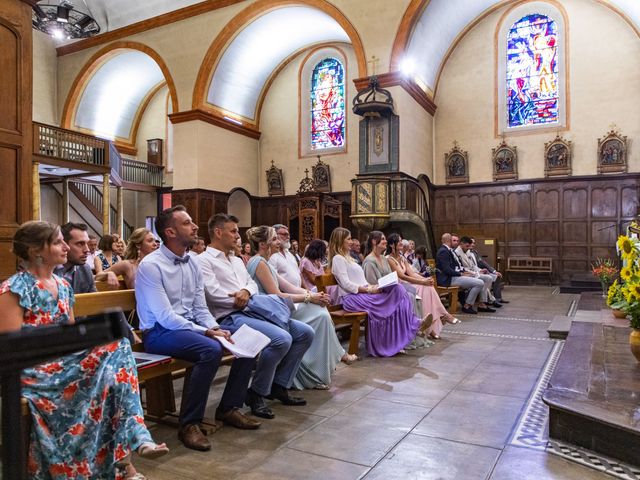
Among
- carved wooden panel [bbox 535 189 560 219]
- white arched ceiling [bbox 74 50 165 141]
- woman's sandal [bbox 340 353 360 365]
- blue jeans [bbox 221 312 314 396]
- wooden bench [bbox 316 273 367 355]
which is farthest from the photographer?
white arched ceiling [bbox 74 50 165 141]

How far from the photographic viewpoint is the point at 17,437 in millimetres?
779

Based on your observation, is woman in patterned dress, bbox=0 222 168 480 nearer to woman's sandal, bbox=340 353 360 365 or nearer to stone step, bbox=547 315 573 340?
woman's sandal, bbox=340 353 360 365

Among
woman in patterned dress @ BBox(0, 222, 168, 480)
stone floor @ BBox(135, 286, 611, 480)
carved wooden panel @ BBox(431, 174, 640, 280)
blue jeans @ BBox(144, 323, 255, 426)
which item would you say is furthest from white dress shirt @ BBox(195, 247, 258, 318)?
carved wooden panel @ BBox(431, 174, 640, 280)

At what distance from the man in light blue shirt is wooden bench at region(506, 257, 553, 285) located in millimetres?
11277

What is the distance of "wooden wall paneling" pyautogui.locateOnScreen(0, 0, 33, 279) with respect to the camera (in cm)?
582

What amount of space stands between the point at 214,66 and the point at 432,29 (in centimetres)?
590

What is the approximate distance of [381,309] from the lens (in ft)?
16.9

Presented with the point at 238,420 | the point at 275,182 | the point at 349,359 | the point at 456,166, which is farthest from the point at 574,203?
the point at 238,420

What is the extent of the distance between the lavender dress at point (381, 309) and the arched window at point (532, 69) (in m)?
9.78

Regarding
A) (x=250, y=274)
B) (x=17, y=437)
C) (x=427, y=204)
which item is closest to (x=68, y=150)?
(x=427, y=204)

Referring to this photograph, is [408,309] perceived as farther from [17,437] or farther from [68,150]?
[68,150]

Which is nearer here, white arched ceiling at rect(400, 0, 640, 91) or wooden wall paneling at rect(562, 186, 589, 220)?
white arched ceiling at rect(400, 0, 640, 91)

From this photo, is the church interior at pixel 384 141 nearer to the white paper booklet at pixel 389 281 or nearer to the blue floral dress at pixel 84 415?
the white paper booklet at pixel 389 281

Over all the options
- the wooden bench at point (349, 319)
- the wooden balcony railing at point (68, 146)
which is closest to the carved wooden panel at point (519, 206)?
the wooden bench at point (349, 319)
